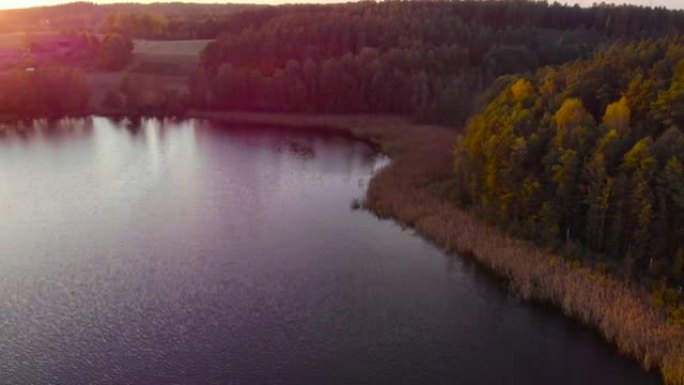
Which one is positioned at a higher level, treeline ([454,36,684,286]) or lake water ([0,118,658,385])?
treeline ([454,36,684,286])

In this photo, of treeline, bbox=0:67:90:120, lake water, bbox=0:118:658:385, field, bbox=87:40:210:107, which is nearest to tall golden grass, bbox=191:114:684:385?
lake water, bbox=0:118:658:385

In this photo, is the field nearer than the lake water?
No

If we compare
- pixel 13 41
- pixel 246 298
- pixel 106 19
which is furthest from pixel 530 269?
pixel 106 19

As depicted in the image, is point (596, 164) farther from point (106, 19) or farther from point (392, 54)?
point (106, 19)

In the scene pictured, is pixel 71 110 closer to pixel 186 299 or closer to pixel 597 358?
pixel 186 299

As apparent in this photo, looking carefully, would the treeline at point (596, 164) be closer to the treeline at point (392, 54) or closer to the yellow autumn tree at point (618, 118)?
the yellow autumn tree at point (618, 118)

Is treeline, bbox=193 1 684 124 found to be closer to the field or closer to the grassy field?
the field
